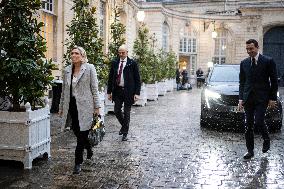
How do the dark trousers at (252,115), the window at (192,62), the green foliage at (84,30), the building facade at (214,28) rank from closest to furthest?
the dark trousers at (252,115)
the green foliage at (84,30)
the building facade at (214,28)
the window at (192,62)

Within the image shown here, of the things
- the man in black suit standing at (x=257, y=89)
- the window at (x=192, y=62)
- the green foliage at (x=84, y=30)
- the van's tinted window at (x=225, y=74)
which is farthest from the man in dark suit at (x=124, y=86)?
the window at (x=192, y=62)

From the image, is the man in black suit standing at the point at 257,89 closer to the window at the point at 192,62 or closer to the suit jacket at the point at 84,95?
the suit jacket at the point at 84,95

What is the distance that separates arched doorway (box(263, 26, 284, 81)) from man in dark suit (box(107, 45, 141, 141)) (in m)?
32.7

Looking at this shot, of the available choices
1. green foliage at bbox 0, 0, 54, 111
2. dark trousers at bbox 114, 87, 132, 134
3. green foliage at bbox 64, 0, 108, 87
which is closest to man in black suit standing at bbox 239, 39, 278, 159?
dark trousers at bbox 114, 87, 132, 134

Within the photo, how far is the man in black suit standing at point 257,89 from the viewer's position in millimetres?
7613

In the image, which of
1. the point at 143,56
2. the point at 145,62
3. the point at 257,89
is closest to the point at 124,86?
the point at 257,89

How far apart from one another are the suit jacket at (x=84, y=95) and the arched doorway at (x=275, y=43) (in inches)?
1411

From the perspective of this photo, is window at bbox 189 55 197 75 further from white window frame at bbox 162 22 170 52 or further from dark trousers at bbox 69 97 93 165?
dark trousers at bbox 69 97 93 165

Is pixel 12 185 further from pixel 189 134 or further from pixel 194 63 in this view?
pixel 194 63

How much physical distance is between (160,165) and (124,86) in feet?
9.17

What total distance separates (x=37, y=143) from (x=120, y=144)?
93.1 inches

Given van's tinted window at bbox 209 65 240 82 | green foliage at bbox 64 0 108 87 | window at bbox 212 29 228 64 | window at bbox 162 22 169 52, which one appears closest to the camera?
green foliage at bbox 64 0 108 87

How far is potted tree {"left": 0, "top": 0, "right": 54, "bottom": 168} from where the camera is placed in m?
6.75

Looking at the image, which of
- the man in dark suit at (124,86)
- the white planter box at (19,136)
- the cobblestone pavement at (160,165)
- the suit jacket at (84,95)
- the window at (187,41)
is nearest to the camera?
the cobblestone pavement at (160,165)
